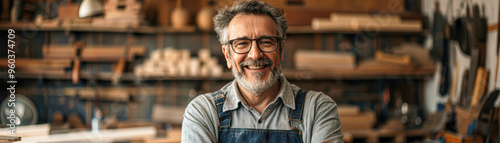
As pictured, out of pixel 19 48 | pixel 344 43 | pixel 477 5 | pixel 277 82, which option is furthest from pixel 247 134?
pixel 19 48

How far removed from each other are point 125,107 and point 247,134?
3.35 m

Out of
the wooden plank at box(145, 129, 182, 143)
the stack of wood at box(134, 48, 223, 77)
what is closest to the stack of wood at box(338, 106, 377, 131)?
the stack of wood at box(134, 48, 223, 77)

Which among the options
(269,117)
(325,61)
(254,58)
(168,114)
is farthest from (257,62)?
(168,114)

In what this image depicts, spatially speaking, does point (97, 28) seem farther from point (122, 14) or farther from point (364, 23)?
point (364, 23)

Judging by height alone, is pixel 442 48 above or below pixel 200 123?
above

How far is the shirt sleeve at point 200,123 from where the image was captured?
171cm

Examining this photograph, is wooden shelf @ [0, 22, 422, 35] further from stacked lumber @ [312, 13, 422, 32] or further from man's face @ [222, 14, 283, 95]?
man's face @ [222, 14, 283, 95]

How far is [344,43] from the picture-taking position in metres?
4.76

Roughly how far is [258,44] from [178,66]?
2.83m

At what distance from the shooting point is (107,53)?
459cm

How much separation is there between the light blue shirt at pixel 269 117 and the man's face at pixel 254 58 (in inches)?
3.5

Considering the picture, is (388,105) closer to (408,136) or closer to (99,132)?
(408,136)

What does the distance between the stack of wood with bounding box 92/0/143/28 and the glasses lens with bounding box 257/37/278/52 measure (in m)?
2.98

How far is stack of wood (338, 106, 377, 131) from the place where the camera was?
4.42 metres
